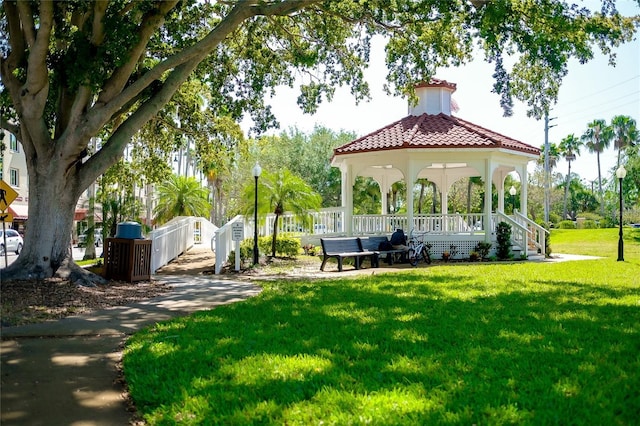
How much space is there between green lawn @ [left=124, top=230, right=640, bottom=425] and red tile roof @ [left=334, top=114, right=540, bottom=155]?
394 inches

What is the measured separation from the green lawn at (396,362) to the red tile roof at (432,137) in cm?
1001

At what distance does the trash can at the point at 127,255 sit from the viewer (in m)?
12.5

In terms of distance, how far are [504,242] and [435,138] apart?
4.25 meters

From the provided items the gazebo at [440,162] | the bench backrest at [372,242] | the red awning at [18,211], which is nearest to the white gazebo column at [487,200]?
the gazebo at [440,162]

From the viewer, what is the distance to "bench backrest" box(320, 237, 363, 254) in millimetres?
16062

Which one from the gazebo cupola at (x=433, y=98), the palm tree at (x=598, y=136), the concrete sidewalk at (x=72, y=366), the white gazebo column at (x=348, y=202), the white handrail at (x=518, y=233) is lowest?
the concrete sidewalk at (x=72, y=366)

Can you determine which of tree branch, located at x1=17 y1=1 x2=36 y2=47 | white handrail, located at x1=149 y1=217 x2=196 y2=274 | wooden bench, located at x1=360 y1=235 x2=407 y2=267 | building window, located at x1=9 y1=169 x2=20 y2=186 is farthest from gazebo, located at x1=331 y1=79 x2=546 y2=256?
building window, located at x1=9 y1=169 x2=20 y2=186

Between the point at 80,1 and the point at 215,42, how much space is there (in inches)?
102

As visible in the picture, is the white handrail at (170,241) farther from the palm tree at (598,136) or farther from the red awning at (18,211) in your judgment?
the palm tree at (598,136)

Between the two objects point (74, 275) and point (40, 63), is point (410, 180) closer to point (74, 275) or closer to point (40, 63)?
point (74, 275)

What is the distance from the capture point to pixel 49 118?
1480 centimetres

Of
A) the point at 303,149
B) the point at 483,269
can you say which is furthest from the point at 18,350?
the point at 303,149

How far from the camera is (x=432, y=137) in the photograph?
19391 mm

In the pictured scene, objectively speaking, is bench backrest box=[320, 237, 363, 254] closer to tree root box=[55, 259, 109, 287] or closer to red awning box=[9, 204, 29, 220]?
tree root box=[55, 259, 109, 287]
